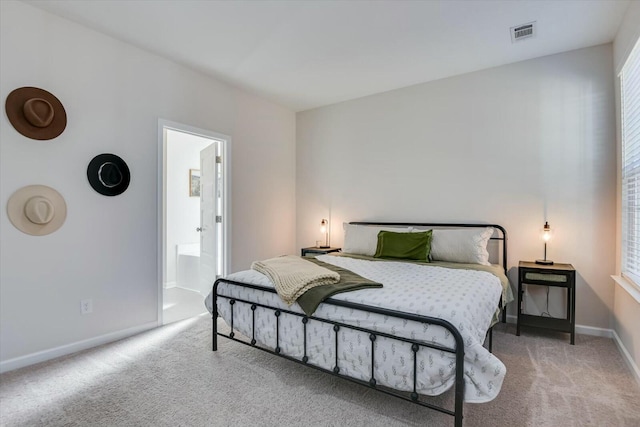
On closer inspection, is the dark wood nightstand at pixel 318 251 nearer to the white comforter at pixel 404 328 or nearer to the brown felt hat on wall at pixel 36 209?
the white comforter at pixel 404 328

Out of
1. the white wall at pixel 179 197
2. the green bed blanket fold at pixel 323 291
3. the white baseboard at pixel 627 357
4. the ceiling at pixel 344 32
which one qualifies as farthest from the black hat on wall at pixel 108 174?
the white baseboard at pixel 627 357

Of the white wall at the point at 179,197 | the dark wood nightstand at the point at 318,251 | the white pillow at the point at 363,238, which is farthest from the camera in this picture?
the white wall at the point at 179,197

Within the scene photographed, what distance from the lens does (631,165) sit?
2574 mm

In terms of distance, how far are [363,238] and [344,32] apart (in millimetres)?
2176

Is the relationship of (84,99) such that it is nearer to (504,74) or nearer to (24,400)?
(24,400)

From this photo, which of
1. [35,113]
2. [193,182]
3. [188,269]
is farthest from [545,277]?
[193,182]

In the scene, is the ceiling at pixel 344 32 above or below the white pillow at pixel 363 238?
above

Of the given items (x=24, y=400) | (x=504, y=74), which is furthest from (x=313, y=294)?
(x=504, y=74)

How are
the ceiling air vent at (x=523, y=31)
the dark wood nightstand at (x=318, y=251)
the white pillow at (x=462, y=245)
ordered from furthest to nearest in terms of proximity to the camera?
the dark wood nightstand at (x=318, y=251)
the white pillow at (x=462, y=245)
the ceiling air vent at (x=523, y=31)

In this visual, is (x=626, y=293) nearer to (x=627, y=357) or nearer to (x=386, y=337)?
(x=627, y=357)

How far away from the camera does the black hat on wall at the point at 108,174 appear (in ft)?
9.18

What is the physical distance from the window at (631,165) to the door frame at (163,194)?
3.82m

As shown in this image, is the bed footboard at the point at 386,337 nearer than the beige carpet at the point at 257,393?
Yes

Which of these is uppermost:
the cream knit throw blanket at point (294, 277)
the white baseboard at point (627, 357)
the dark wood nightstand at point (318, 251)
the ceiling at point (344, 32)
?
the ceiling at point (344, 32)
